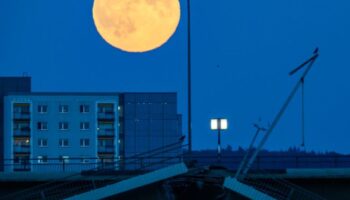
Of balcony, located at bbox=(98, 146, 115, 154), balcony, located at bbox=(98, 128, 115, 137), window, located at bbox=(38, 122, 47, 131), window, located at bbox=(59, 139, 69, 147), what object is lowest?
balcony, located at bbox=(98, 146, 115, 154)

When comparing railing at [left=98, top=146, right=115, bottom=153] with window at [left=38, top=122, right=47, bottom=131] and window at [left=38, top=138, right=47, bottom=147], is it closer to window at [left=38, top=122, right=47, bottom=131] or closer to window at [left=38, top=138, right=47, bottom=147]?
window at [left=38, top=138, right=47, bottom=147]

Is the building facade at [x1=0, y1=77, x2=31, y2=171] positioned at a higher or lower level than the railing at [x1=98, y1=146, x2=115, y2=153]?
higher

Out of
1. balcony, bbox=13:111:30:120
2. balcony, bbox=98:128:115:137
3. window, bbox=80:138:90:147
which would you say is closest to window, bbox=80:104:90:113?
balcony, bbox=98:128:115:137

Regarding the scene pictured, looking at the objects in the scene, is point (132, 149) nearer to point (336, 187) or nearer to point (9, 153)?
point (9, 153)

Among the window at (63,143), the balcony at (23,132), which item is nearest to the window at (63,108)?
the window at (63,143)

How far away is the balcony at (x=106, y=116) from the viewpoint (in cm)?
16275

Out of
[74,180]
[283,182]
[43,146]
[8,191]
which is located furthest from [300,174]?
[43,146]

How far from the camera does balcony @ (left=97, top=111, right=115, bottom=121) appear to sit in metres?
163

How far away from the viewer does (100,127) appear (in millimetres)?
163000

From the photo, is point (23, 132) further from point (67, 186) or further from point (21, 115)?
point (67, 186)

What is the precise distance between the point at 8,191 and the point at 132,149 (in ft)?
413

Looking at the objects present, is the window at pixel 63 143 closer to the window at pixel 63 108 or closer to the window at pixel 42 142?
the window at pixel 42 142

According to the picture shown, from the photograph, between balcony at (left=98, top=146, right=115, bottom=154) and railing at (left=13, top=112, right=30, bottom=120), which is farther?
railing at (left=13, top=112, right=30, bottom=120)

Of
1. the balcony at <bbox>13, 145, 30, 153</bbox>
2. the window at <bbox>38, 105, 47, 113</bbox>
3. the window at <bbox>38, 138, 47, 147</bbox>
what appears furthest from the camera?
the window at <bbox>38, 105, 47, 113</bbox>
